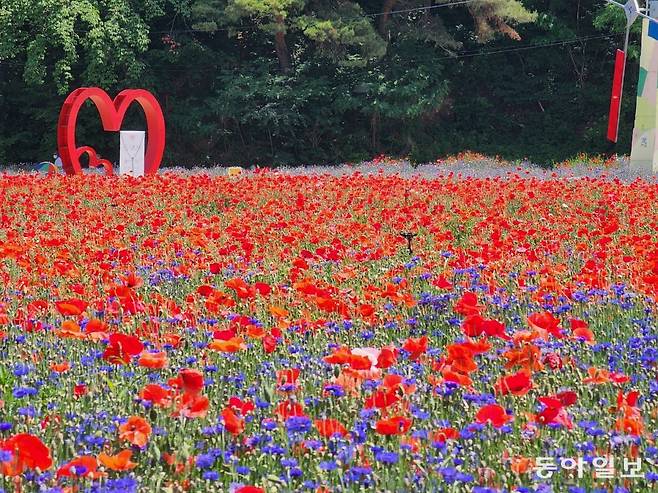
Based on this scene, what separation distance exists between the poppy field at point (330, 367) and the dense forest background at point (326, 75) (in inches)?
705

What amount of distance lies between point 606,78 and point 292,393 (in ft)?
85.0

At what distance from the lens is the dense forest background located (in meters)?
24.0

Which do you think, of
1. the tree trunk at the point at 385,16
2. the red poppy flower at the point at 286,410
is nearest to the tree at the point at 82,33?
the tree trunk at the point at 385,16

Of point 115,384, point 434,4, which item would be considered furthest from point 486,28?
point 115,384

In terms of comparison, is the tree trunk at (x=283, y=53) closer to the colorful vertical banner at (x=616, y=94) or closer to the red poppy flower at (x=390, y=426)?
the colorful vertical banner at (x=616, y=94)

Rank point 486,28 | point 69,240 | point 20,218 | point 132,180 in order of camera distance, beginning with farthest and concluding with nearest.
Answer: point 486,28, point 132,180, point 20,218, point 69,240

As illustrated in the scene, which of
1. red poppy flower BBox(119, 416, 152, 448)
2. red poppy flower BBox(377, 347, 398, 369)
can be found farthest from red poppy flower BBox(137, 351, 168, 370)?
red poppy flower BBox(377, 347, 398, 369)

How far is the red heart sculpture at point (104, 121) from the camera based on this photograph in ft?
54.1

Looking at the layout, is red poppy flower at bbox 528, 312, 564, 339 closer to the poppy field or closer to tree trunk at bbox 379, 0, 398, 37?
the poppy field

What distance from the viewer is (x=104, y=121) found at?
17.3m

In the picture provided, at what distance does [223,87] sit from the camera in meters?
27.3

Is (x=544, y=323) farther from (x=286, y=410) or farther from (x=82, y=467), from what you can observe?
(x=82, y=467)

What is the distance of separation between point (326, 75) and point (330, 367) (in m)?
23.2

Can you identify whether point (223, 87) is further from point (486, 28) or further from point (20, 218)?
point (20, 218)
